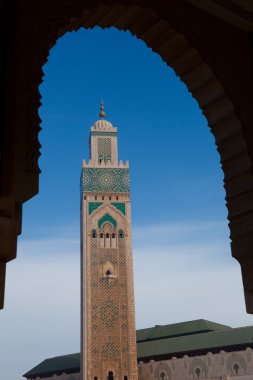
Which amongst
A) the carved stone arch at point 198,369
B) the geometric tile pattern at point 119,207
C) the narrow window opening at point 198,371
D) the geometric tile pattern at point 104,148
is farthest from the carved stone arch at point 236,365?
the geometric tile pattern at point 104,148

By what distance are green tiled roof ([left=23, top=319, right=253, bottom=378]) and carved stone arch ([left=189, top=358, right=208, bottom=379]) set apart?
0.91ft

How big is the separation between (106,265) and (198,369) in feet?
13.0

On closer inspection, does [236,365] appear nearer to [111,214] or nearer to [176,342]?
[176,342]

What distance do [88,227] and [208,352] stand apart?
16.5 feet

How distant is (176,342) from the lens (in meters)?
16.4

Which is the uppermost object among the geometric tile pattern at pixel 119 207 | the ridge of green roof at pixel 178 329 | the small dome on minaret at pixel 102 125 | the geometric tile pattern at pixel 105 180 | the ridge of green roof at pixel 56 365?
the small dome on minaret at pixel 102 125

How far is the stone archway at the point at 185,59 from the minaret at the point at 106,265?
44.1ft

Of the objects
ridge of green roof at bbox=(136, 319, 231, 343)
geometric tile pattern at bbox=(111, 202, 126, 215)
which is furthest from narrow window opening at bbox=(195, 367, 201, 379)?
geometric tile pattern at bbox=(111, 202, 126, 215)

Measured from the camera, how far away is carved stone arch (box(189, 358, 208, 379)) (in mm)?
14828

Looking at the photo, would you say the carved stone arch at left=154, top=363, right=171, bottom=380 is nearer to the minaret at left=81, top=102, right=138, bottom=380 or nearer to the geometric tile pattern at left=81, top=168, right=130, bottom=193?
the minaret at left=81, top=102, right=138, bottom=380

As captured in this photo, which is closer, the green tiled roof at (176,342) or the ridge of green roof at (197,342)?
the ridge of green roof at (197,342)

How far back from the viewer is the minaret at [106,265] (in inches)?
578

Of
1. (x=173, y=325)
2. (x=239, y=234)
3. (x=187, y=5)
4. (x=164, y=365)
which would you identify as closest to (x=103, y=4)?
(x=187, y=5)

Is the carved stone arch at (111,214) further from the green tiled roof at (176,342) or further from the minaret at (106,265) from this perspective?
the green tiled roof at (176,342)
